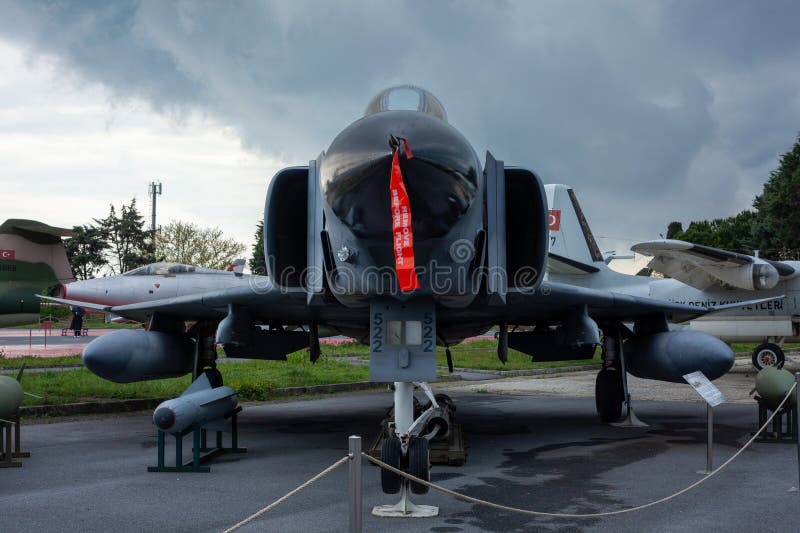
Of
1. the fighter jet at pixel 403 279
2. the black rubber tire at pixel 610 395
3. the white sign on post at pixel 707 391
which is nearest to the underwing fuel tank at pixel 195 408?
the fighter jet at pixel 403 279

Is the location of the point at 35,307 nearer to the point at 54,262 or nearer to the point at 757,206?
the point at 54,262

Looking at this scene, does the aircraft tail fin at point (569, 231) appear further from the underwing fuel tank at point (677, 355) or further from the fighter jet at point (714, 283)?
the underwing fuel tank at point (677, 355)

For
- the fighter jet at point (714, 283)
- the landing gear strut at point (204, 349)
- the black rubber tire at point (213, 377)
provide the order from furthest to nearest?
the fighter jet at point (714, 283)
the landing gear strut at point (204, 349)
the black rubber tire at point (213, 377)

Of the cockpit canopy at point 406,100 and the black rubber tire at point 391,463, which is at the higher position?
the cockpit canopy at point 406,100

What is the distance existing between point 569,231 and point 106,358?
54.7ft

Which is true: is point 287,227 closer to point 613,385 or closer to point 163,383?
point 613,385

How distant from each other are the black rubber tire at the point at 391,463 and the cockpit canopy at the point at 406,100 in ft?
10.0

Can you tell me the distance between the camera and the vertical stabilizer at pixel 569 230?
73.5 feet

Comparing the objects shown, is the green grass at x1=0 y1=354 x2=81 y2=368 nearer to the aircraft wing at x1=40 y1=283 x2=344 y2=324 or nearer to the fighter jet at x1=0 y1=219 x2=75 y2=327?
the fighter jet at x1=0 y1=219 x2=75 y2=327

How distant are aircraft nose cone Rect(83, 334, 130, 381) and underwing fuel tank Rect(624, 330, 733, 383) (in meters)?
7.20

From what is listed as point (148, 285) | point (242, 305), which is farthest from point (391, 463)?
point (148, 285)

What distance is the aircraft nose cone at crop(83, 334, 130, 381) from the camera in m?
9.00

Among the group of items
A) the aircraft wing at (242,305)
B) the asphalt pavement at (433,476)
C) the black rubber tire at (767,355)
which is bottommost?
the asphalt pavement at (433,476)

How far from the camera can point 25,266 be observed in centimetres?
1656
